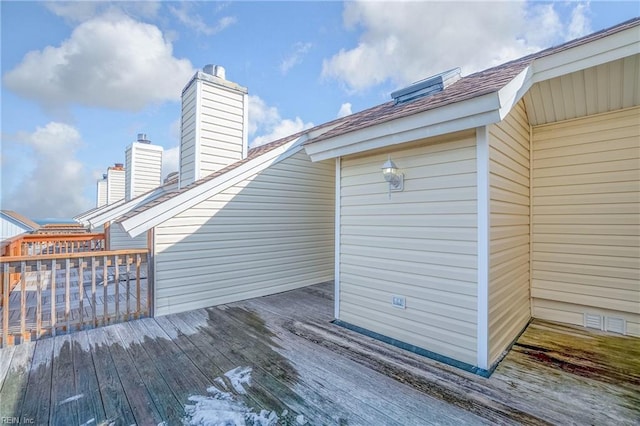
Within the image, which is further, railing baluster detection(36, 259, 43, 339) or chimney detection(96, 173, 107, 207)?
chimney detection(96, 173, 107, 207)

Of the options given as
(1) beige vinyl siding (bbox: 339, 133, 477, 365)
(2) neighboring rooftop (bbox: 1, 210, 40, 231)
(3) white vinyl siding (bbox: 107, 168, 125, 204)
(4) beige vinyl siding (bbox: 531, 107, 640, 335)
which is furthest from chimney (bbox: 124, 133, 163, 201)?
(4) beige vinyl siding (bbox: 531, 107, 640, 335)

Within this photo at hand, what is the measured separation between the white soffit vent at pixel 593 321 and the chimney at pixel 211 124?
6.25 metres

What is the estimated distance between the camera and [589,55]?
2.49m

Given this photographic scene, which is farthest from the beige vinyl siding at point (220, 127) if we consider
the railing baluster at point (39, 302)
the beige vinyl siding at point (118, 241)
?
the beige vinyl siding at point (118, 241)

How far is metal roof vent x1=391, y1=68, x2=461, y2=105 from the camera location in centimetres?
350

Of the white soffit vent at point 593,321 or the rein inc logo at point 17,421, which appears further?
the white soffit vent at point 593,321

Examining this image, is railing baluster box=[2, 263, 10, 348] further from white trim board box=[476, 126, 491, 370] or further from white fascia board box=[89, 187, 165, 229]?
white trim board box=[476, 126, 491, 370]

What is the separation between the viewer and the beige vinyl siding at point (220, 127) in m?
5.14

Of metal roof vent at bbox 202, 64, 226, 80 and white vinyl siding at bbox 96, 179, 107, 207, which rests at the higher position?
metal roof vent at bbox 202, 64, 226, 80

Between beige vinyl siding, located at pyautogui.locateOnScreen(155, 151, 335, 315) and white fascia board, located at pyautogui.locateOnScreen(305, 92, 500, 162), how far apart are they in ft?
6.85

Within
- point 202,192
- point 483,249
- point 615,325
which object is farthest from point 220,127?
point 615,325

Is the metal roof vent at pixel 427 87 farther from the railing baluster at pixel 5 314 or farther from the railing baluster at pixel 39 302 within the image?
the railing baluster at pixel 5 314

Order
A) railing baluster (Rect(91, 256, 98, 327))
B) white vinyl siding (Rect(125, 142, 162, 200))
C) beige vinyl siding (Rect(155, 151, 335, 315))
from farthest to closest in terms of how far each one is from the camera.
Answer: white vinyl siding (Rect(125, 142, 162, 200))
beige vinyl siding (Rect(155, 151, 335, 315))
railing baluster (Rect(91, 256, 98, 327))

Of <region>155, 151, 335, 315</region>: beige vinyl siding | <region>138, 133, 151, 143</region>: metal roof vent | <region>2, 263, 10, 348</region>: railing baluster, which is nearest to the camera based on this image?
<region>2, 263, 10, 348</region>: railing baluster
